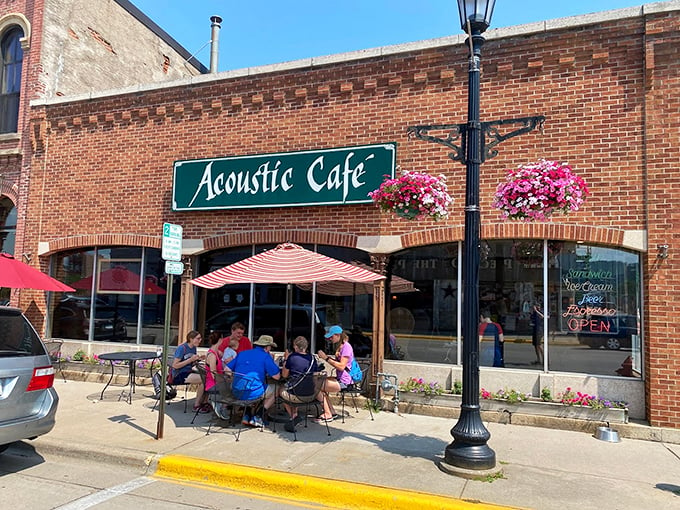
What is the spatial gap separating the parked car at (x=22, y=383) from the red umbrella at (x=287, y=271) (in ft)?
7.88

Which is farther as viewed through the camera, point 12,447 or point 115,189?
point 115,189

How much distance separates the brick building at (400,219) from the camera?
7.92 metres

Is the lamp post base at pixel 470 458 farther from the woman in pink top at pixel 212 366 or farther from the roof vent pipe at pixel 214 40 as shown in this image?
the roof vent pipe at pixel 214 40

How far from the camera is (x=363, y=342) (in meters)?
9.56

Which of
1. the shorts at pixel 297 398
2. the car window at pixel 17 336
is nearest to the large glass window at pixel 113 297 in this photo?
the shorts at pixel 297 398

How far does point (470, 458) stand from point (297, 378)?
8.68 feet

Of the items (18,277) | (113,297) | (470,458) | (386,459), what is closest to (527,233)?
(470,458)

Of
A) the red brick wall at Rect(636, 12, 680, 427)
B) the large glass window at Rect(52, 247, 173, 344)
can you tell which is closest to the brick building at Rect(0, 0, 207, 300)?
A: the large glass window at Rect(52, 247, 173, 344)

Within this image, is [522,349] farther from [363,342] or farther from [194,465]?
[194,465]

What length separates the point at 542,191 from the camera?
564 cm

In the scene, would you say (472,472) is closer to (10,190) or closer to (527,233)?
(527,233)

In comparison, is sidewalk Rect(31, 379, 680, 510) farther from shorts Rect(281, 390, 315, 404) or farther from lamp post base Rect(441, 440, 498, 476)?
shorts Rect(281, 390, 315, 404)

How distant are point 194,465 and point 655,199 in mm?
7325

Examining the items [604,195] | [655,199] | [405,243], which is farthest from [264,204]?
[655,199]
